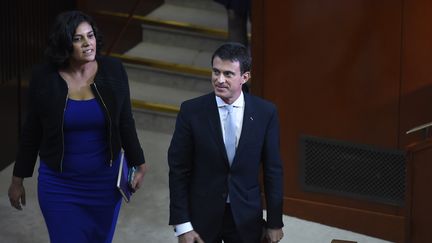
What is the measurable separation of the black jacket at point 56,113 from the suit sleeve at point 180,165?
63 centimetres

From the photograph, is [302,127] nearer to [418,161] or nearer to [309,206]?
[309,206]

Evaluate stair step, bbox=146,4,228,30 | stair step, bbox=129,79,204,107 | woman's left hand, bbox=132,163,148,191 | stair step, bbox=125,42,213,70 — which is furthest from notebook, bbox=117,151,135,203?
stair step, bbox=146,4,228,30

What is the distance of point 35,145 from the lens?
590cm

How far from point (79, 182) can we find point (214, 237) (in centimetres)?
89

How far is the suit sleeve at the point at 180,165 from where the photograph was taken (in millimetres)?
5312

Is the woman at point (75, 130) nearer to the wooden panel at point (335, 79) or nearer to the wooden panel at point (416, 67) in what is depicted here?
the wooden panel at point (335, 79)

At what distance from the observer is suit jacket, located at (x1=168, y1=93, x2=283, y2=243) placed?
529 centimetres

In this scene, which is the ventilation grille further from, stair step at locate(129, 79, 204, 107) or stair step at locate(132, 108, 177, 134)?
stair step at locate(129, 79, 204, 107)

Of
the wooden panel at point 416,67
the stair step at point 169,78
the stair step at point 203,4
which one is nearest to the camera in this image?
the wooden panel at point 416,67

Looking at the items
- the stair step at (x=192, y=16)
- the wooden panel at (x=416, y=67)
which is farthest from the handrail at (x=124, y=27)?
the wooden panel at (x=416, y=67)

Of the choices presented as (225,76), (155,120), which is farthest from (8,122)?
(225,76)

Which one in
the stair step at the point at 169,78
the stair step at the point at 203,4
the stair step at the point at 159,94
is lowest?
the stair step at the point at 159,94

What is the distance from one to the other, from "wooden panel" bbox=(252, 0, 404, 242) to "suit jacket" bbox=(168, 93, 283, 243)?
2.08m

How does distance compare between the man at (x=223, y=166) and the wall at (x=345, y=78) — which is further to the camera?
the wall at (x=345, y=78)
